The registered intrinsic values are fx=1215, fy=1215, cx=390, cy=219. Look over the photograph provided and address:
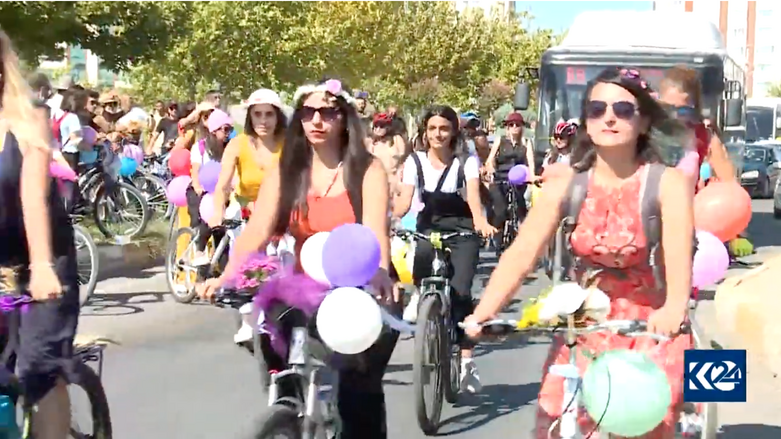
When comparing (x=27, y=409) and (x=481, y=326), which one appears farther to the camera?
(x=27, y=409)

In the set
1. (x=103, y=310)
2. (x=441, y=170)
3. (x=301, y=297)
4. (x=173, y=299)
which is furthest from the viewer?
(x=173, y=299)

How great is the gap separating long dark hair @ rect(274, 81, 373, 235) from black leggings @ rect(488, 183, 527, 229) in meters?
10.3

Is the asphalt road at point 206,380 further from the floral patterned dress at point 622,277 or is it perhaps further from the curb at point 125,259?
the floral patterned dress at point 622,277

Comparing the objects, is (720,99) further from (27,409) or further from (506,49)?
(506,49)

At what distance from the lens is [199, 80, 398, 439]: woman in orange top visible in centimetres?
432

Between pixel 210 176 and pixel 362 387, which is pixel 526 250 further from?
pixel 210 176

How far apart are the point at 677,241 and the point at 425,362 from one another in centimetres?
301

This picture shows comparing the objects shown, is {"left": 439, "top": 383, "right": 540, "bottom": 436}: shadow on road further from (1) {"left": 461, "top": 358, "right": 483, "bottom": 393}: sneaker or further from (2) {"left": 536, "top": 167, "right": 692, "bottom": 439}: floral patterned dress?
(2) {"left": 536, "top": 167, "right": 692, "bottom": 439}: floral patterned dress

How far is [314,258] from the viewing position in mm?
4145

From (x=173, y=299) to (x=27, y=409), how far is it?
275 inches

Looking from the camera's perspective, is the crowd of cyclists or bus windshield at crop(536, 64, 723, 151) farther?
bus windshield at crop(536, 64, 723, 151)

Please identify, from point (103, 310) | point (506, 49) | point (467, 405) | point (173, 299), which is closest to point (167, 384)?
point (467, 405)

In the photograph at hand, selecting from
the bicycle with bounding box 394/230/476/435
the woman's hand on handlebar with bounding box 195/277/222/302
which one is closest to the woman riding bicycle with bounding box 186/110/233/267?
the bicycle with bounding box 394/230/476/435

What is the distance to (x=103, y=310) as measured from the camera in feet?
34.2
